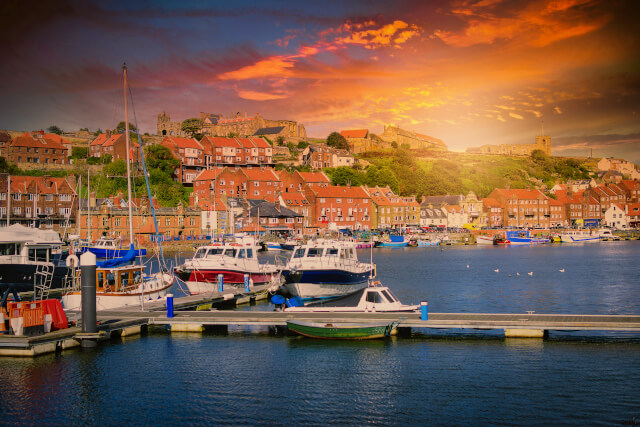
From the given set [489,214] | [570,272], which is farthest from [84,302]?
[489,214]

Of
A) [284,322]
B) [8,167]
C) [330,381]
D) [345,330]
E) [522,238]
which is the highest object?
[8,167]

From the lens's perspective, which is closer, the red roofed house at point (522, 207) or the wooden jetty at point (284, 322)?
the wooden jetty at point (284, 322)

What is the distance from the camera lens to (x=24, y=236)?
43.9 meters

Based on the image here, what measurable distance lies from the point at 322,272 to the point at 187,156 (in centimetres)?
10048

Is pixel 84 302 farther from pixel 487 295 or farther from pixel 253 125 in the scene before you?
pixel 253 125

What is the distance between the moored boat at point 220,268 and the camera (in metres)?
46.0

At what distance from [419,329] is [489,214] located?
435 feet

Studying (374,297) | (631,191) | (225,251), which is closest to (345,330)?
(374,297)

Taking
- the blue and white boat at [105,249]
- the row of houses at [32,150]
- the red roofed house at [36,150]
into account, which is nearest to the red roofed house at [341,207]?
the red roofed house at [36,150]

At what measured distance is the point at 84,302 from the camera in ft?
Answer: 92.9

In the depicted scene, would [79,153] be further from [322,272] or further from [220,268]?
[322,272]

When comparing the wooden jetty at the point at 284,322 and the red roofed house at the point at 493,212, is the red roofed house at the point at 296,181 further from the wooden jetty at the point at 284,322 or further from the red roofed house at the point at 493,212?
the wooden jetty at the point at 284,322

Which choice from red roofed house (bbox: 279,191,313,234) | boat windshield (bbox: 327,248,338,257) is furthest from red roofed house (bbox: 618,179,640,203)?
boat windshield (bbox: 327,248,338,257)

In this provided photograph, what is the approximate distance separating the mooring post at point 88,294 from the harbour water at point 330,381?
994 mm
